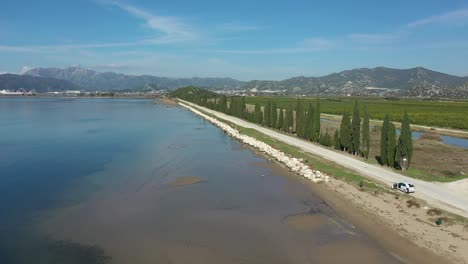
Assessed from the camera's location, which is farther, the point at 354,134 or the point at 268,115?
the point at 268,115

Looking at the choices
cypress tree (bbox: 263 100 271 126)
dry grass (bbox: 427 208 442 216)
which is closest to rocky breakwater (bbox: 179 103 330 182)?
dry grass (bbox: 427 208 442 216)

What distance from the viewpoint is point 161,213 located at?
21922mm

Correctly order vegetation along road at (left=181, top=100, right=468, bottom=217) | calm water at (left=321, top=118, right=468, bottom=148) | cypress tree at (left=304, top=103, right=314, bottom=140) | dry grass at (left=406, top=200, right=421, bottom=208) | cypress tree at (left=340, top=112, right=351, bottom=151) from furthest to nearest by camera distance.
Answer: calm water at (left=321, top=118, right=468, bottom=148)
cypress tree at (left=304, top=103, right=314, bottom=140)
cypress tree at (left=340, top=112, right=351, bottom=151)
vegetation along road at (left=181, top=100, right=468, bottom=217)
dry grass at (left=406, top=200, right=421, bottom=208)

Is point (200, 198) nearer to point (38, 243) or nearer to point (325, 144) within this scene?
point (38, 243)

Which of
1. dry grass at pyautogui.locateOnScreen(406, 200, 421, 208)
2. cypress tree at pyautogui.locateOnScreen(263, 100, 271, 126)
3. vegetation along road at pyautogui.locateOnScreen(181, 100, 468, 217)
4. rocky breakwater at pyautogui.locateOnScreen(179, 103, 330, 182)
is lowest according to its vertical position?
rocky breakwater at pyautogui.locateOnScreen(179, 103, 330, 182)

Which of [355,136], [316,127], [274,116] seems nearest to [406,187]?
[355,136]

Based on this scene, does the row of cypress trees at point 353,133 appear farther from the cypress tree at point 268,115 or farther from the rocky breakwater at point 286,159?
the rocky breakwater at point 286,159

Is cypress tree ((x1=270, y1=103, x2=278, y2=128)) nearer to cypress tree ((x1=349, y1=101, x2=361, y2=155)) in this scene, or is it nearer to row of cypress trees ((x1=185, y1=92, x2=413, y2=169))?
row of cypress trees ((x1=185, y1=92, x2=413, y2=169))

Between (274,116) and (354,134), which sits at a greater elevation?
(354,134)

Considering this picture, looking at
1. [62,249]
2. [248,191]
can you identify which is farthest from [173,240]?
[248,191]

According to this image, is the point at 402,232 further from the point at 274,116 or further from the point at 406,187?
the point at 274,116

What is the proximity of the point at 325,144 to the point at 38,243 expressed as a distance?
115 feet

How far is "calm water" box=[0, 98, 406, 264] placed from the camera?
16.7 metres

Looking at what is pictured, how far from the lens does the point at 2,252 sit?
16.5 m
